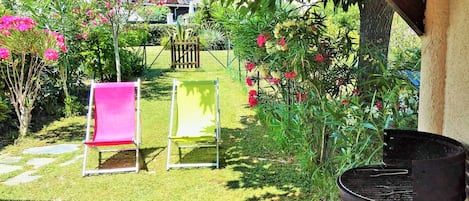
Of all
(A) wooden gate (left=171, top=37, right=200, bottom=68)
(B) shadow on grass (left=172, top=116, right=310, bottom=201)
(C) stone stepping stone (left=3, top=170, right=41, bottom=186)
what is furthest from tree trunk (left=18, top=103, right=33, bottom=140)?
(A) wooden gate (left=171, top=37, right=200, bottom=68)

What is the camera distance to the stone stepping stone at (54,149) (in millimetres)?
5637

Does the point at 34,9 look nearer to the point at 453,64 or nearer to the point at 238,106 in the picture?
the point at 238,106

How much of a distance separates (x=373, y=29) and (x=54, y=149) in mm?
4428

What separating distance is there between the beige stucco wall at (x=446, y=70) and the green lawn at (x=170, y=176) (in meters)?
1.97

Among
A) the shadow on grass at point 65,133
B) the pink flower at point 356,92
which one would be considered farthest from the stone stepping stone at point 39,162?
the pink flower at point 356,92

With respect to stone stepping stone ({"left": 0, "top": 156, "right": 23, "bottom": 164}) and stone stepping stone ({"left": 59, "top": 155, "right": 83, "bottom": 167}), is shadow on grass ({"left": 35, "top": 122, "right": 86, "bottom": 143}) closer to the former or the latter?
stone stepping stone ({"left": 0, "top": 156, "right": 23, "bottom": 164})

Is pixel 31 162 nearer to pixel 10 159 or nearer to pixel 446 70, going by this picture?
pixel 10 159

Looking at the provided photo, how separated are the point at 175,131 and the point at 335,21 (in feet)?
8.97

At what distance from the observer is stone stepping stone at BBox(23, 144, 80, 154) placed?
5637mm

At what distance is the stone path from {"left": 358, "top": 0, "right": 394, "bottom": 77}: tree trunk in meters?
3.75

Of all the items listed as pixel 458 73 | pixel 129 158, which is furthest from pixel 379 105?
pixel 129 158

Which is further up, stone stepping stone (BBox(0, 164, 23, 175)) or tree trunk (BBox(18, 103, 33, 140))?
tree trunk (BBox(18, 103, 33, 140))

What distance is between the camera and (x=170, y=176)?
4.72 metres

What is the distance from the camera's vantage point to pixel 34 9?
24.7 feet
